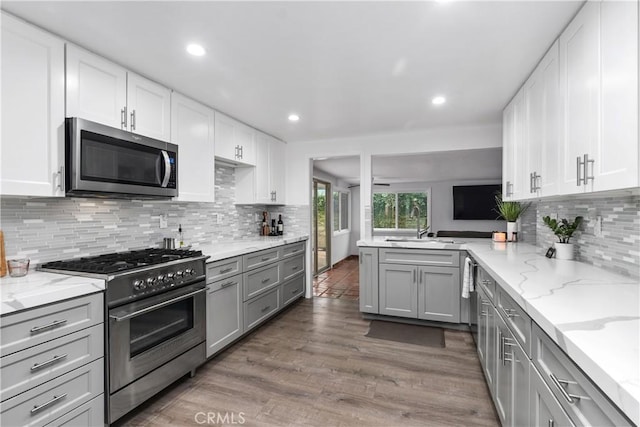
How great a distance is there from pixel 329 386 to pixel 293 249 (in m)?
2.04

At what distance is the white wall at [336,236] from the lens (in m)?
7.00

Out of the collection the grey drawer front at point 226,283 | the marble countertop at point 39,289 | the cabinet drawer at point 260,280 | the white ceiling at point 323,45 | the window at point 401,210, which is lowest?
the cabinet drawer at point 260,280

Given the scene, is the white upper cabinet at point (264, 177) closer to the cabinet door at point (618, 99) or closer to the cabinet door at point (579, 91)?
the cabinet door at point (579, 91)

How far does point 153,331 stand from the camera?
2.09 metres

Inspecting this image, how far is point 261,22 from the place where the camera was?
1733 mm

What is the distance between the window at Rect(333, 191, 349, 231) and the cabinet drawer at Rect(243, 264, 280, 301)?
162 inches

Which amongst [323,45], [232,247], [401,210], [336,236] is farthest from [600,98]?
[401,210]

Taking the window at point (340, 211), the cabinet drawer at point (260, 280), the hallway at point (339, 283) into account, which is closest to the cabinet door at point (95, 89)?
the cabinet drawer at point (260, 280)

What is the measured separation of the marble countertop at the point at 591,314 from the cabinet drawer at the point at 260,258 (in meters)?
2.08

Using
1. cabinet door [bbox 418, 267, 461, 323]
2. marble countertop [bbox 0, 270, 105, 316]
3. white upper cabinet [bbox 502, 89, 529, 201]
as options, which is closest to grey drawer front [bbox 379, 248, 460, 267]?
cabinet door [bbox 418, 267, 461, 323]

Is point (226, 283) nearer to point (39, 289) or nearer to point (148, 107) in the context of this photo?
point (39, 289)

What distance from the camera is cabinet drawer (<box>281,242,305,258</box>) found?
12.9ft

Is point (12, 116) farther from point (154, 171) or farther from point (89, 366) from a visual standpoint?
point (89, 366)

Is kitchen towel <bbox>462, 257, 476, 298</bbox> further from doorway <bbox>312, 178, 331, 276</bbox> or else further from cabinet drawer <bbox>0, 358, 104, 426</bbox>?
doorway <bbox>312, 178, 331, 276</bbox>
